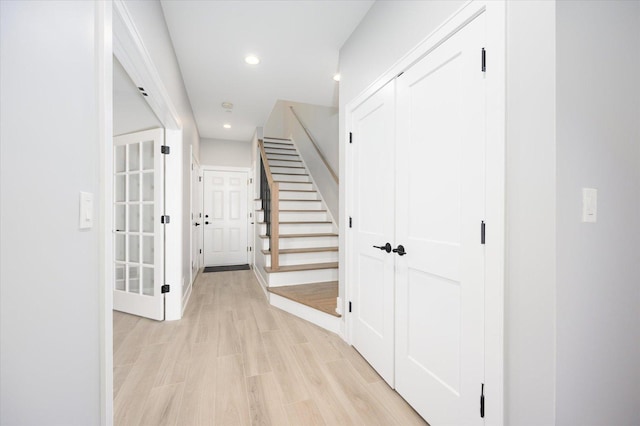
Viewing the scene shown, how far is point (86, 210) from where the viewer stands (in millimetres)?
928

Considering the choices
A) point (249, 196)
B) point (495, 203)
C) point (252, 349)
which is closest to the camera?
point (495, 203)

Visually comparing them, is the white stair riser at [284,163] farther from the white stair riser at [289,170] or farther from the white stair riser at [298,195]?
the white stair riser at [298,195]

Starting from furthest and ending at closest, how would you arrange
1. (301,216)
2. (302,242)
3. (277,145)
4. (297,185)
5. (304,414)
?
(277,145)
(297,185)
(301,216)
(302,242)
(304,414)

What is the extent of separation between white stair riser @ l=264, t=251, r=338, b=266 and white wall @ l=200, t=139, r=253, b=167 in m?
2.85

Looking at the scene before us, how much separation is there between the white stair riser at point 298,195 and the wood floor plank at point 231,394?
3.06 m

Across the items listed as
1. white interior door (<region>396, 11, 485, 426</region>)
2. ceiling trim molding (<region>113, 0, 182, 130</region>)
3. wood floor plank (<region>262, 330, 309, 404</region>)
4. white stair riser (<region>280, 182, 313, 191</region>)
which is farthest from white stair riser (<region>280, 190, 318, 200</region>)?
white interior door (<region>396, 11, 485, 426</region>)

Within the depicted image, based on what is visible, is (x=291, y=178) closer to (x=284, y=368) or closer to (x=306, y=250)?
(x=306, y=250)

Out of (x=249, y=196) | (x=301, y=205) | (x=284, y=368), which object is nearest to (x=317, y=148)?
(x=301, y=205)

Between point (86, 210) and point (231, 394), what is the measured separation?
1345mm

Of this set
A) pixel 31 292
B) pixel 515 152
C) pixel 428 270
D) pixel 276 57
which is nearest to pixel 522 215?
pixel 515 152

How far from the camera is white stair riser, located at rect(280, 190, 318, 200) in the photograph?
488cm

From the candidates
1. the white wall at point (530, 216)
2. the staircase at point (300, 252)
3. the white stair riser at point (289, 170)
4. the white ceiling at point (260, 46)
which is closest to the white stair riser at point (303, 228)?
the staircase at point (300, 252)

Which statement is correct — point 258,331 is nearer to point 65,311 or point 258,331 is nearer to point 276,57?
point 65,311

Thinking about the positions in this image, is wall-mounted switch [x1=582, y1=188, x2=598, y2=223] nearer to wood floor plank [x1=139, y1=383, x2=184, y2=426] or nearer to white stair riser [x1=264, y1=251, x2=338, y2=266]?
wood floor plank [x1=139, y1=383, x2=184, y2=426]
